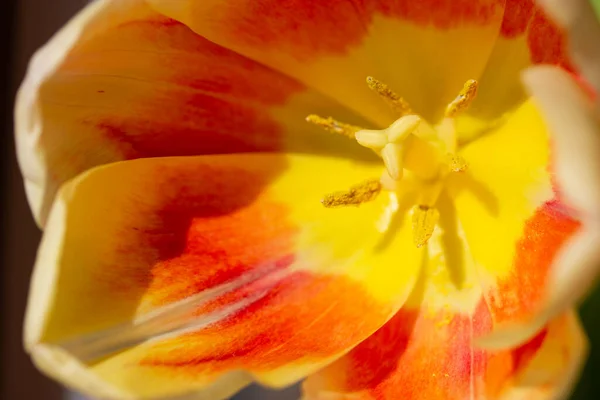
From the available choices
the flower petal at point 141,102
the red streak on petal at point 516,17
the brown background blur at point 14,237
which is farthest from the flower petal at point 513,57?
the brown background blur at point 14,237

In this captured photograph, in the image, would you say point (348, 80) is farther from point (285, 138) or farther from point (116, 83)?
point (116, 83)

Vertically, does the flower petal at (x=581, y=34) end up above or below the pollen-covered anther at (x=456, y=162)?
above

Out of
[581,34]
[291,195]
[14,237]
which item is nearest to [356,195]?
[291,195]

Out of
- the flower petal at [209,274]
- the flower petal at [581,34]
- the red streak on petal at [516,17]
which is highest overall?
the flower petal at [581,34]


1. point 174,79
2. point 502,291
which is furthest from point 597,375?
point 174,79

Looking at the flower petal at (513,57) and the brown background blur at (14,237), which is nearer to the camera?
the flower petal at (513,57)

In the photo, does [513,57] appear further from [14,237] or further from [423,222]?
[14,237]

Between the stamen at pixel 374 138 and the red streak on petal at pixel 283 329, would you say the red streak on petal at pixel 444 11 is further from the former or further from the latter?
the red streak on petal at pixel 283 329
